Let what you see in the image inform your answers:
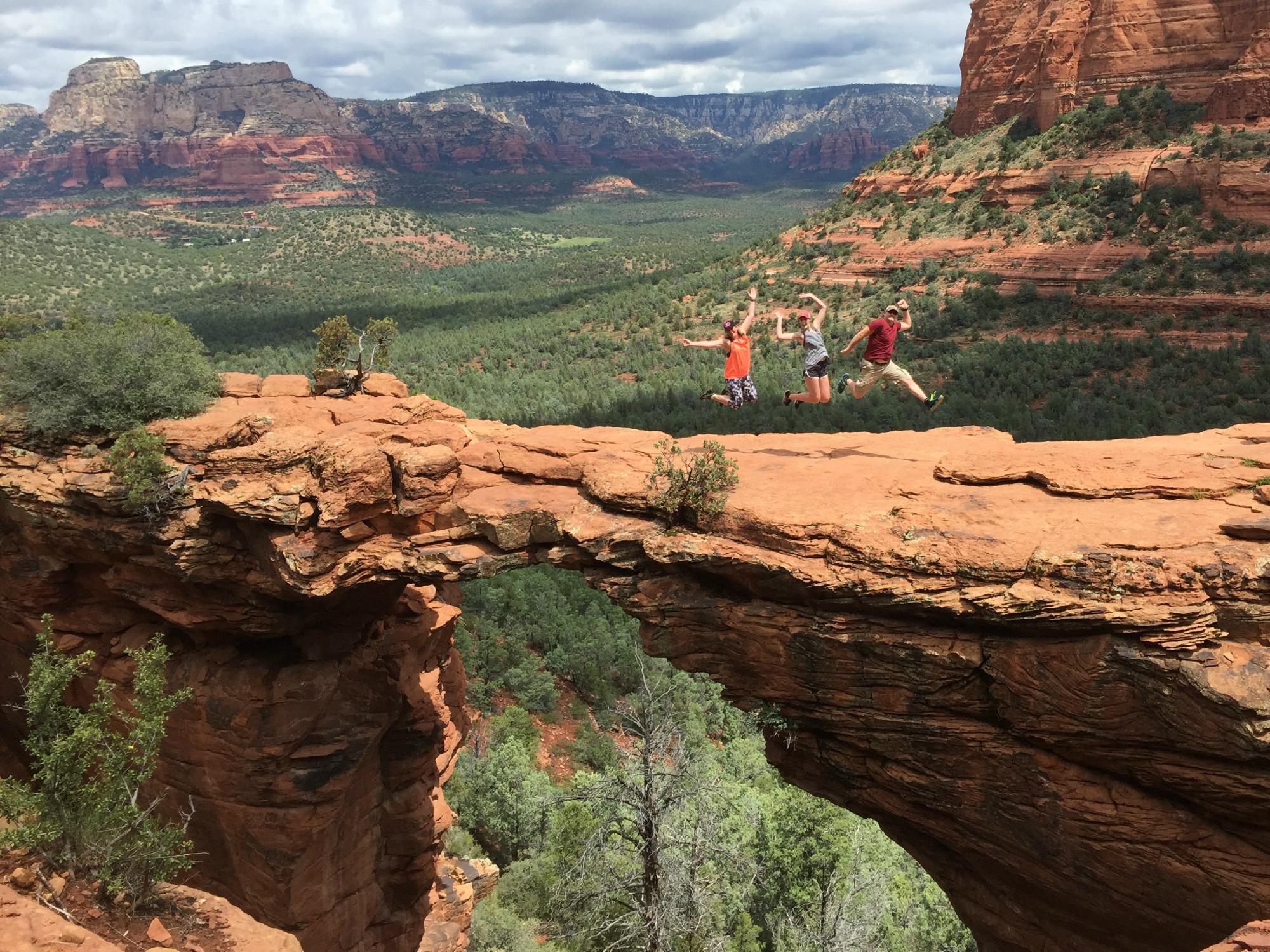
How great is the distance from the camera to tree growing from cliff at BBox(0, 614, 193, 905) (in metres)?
9.66

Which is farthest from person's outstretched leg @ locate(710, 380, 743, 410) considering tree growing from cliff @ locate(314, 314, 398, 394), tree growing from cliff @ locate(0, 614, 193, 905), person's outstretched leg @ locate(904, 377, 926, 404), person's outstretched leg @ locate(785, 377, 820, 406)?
tree growing from cliff @ locate(0, 614, 193, 905)

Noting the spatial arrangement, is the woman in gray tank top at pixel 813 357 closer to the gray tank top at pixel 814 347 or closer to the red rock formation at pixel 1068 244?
the gray tank top at pixel 814 347

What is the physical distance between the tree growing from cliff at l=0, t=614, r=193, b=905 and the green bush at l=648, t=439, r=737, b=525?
6.91 metres

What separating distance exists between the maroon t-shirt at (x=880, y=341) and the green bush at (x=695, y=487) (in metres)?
3.39

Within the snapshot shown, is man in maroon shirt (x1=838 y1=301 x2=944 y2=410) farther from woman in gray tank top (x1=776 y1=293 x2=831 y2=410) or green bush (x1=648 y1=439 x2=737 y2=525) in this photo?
green bush (x1=648 y1=439 x2=737 y2=525)

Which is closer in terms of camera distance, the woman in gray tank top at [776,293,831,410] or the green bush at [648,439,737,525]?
the green bush at [648,439,737,525]

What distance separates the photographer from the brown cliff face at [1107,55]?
1905 inches

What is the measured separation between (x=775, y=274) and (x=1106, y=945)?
2319 inches

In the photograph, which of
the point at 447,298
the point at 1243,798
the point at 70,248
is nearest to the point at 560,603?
the point at 1243,798

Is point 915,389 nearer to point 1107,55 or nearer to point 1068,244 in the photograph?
point 1068,244

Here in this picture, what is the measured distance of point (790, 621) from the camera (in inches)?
392

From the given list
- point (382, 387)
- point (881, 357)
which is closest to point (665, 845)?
point (881, 357)

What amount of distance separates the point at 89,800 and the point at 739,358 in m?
10.9

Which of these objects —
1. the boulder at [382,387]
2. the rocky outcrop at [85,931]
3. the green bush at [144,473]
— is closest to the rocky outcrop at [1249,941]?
the rocky outcrop at [85,931]
